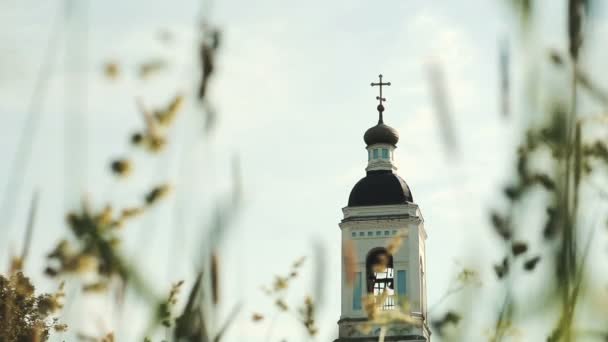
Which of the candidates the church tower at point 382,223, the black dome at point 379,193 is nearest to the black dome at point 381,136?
the church tower at point 382,223

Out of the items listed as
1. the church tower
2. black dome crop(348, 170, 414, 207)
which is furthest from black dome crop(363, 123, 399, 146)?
black dome crop(348, 170, 414, 207)

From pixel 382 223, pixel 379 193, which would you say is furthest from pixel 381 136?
pixel 382 223

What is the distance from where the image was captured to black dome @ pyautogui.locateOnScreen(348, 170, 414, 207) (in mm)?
28172

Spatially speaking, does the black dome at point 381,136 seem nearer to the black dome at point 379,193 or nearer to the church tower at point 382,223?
the church tower at point 382,223

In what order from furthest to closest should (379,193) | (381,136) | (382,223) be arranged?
(381,136), (379,193), (382,223)

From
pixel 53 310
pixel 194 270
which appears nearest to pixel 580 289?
pixel 194 270

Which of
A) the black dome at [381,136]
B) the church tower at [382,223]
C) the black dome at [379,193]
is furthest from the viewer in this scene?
the black dome at [381,136]

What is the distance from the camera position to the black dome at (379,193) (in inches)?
1109

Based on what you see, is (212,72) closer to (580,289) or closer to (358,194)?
(580,289)

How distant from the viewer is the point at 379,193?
2836cm

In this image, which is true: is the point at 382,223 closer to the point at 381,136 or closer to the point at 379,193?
the point at 379,193

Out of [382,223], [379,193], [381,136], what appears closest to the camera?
[382,223]

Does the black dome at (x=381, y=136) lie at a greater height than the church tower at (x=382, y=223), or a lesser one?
greater

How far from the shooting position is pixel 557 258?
1.03 metres
